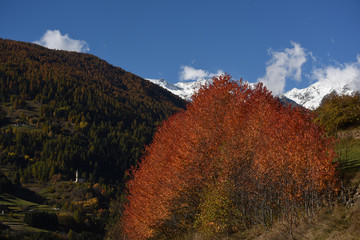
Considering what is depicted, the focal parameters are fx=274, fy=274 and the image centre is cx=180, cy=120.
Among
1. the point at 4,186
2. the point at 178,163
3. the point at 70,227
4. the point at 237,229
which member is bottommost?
the point at 70,227

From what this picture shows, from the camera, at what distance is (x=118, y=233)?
199ft

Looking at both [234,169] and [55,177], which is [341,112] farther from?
[55,177]

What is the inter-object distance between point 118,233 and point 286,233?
2109 inches

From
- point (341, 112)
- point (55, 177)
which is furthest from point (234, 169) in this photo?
point (55, 177)

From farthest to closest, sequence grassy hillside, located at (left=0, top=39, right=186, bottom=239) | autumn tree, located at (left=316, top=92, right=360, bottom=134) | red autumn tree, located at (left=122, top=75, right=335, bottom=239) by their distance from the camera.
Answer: grassy hillside, located at (left=0, top=39, right=186, bottom=239) → autumn tree, located at (left=316, top=92, right=360, bottom=134) → red autumn tree, located at (left=122, top=75, right=335, bottom=239)

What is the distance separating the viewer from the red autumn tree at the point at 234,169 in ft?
56.4

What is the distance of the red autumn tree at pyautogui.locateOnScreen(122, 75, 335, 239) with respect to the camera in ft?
56.4

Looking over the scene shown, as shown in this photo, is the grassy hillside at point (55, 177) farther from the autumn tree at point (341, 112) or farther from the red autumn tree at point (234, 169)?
the autumn tree at point (341, 112)

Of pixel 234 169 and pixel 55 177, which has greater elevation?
pixel 234 169

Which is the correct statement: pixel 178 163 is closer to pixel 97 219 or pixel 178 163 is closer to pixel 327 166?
pixel 327 166

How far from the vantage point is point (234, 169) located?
20.4 meters

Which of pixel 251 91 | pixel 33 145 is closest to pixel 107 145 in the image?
pixel 33 145

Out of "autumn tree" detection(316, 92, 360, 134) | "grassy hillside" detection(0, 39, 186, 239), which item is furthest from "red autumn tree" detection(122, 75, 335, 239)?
"grassy hillside" detection(0, 39, 186, 239)

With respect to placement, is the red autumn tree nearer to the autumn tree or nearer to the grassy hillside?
the autumn tree
